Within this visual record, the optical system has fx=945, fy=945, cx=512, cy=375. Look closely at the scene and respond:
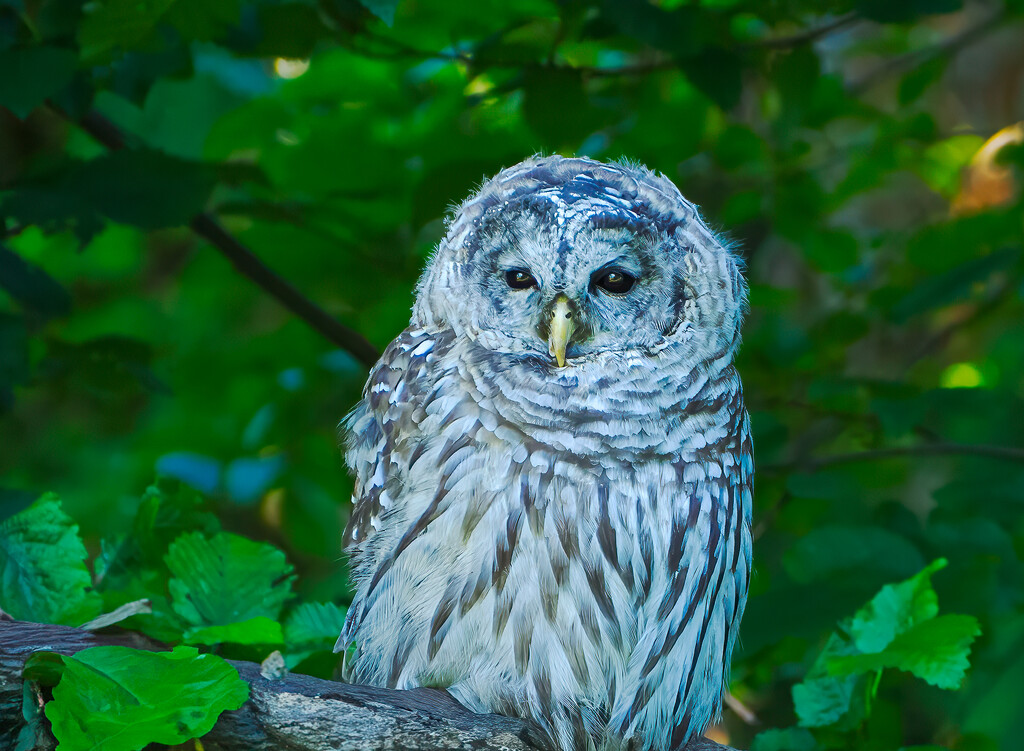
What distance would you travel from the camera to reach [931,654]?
1.64 m

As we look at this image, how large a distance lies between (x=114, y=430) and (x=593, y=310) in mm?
3191

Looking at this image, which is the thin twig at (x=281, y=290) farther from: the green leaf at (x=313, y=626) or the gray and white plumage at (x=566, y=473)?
the green leaf at (x=313, y=626)

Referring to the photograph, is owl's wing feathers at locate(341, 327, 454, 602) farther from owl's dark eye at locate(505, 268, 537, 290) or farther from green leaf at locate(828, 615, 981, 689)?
green leaf at locate(828, 615, 981, 689)

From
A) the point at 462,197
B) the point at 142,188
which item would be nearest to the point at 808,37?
the point at 462,197

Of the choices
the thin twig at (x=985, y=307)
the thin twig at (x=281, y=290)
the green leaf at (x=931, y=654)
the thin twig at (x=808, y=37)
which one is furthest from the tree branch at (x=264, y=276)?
the thin twig at (x=985, y=307)

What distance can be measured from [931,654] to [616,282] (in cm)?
87

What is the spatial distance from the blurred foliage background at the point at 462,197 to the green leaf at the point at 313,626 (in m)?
0.54

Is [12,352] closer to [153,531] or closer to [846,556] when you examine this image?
[153,531]

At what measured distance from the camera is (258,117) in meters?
2.85

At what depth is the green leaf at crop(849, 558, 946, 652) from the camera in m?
1.78

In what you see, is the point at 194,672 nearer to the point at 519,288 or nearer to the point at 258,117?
the point at 519,288

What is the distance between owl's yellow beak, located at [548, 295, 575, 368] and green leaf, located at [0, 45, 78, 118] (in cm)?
104

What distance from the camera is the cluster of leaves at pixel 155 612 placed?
4.05ft

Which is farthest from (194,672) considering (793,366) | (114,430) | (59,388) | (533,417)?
(114,430)
